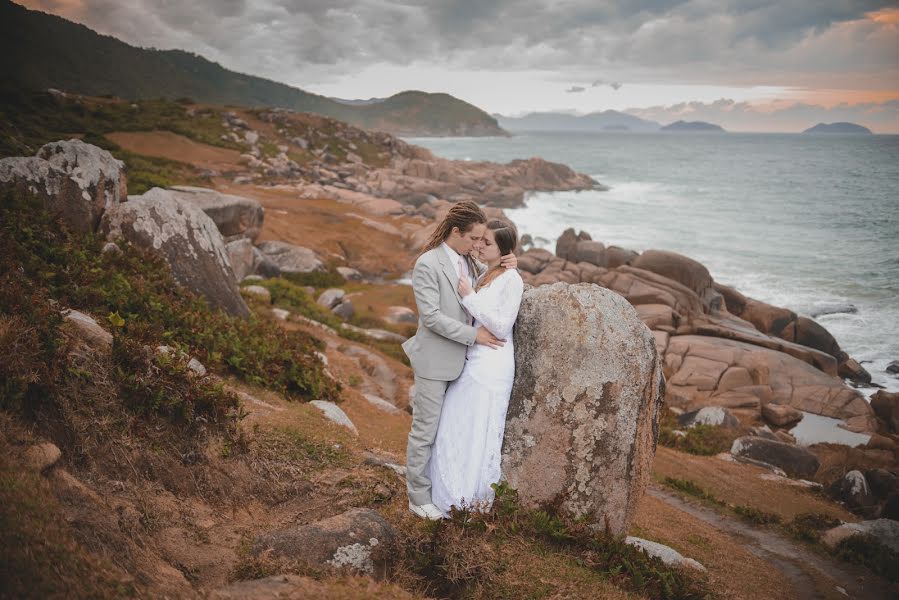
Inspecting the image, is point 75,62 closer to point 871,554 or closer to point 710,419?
point 710,419

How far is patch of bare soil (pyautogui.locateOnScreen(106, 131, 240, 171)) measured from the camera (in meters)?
49.8

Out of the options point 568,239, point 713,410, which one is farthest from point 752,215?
point 713,410

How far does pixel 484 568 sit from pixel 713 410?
17.7 m

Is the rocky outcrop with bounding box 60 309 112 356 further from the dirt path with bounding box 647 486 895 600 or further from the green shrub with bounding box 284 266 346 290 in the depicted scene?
the green shrub with bounding box 284 266 346 290

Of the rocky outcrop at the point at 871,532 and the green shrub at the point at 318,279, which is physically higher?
the green shrub at the point at 318,279

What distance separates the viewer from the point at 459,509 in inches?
245

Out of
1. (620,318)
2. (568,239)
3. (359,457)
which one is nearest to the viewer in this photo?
(620,318)

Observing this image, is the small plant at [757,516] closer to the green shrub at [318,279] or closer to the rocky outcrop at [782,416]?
the rocky outcrop at [782,416]

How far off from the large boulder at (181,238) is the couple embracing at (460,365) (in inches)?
345

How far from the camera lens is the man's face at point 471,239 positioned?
6449 mm

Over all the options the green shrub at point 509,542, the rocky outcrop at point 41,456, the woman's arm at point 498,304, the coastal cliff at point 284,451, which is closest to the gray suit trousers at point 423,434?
the coastal cliff at point 284,451

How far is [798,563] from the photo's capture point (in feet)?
33.9

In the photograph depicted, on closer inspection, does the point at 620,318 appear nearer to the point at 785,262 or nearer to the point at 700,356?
the point at 700,356

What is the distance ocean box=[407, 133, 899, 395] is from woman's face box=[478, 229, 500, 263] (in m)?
30.7
